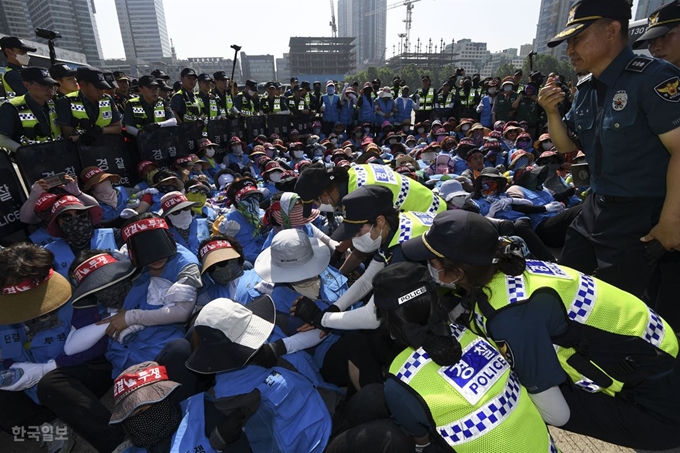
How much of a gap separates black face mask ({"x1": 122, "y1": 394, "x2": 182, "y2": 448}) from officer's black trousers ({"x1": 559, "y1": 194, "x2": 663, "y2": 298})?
281 cm

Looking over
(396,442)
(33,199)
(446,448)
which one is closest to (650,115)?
(446,448)

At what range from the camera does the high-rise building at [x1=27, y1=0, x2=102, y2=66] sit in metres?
80.8

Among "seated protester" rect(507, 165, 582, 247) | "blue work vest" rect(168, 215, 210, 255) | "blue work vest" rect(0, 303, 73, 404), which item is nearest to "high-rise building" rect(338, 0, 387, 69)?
"seated protester" rect(507, 165, 582, 247)

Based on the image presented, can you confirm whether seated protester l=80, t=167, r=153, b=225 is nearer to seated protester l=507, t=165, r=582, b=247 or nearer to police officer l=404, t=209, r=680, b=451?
police officer l=404, t=209, r=680, b=451

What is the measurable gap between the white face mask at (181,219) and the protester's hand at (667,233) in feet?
13.3

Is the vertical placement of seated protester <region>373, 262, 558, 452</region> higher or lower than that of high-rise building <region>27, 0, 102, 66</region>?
lower

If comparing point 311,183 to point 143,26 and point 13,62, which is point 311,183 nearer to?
point 13,62

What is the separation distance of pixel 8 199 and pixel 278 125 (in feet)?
28.0

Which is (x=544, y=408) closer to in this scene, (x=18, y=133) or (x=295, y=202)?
(x=295, y=202)

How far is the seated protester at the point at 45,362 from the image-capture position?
2270 mm

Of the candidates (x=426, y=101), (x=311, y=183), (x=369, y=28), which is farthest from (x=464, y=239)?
(x=369, y=28)

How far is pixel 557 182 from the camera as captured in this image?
217 inches

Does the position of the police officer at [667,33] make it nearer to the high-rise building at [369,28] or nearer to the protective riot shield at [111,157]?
the protective riot shield at [111,157]

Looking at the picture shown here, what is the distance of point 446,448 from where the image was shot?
4.65ft
